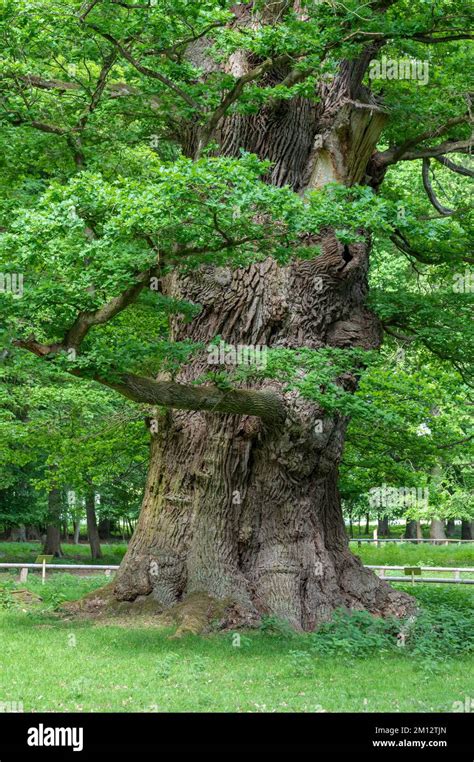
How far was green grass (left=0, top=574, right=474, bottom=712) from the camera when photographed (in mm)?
8812

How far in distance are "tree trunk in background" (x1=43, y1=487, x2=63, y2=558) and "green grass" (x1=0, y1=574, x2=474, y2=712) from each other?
1749 centimetres

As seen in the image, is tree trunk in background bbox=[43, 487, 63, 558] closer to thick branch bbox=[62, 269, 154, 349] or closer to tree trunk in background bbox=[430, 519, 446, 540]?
tree trunk in background bbox=[430, 519, 446, 540]

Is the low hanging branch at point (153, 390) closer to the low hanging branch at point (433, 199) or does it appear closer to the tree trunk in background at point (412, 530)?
the low hanging branch at point (433, 199)

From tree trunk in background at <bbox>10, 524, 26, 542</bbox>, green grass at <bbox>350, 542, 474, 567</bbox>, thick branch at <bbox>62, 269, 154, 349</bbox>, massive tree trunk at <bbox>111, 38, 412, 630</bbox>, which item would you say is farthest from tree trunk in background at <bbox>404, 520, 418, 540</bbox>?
thick branch at <bbox>62, 269, 154, 349</bbox>

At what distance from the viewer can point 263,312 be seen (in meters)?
14.5

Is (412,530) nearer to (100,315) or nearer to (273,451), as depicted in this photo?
(273,451)

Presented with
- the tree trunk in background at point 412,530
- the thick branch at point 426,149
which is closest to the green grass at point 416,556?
the tree trunk in background at point 412,530

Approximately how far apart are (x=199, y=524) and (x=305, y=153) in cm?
666

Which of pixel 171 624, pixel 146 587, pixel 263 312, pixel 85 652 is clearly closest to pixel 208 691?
pixel 85 652

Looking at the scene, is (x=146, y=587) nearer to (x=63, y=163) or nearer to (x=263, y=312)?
(x=263, y=312)

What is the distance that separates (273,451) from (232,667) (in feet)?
14.0

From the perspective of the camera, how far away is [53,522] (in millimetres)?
32812

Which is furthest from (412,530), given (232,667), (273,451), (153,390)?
(232,667)

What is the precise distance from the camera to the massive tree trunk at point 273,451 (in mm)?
14047
